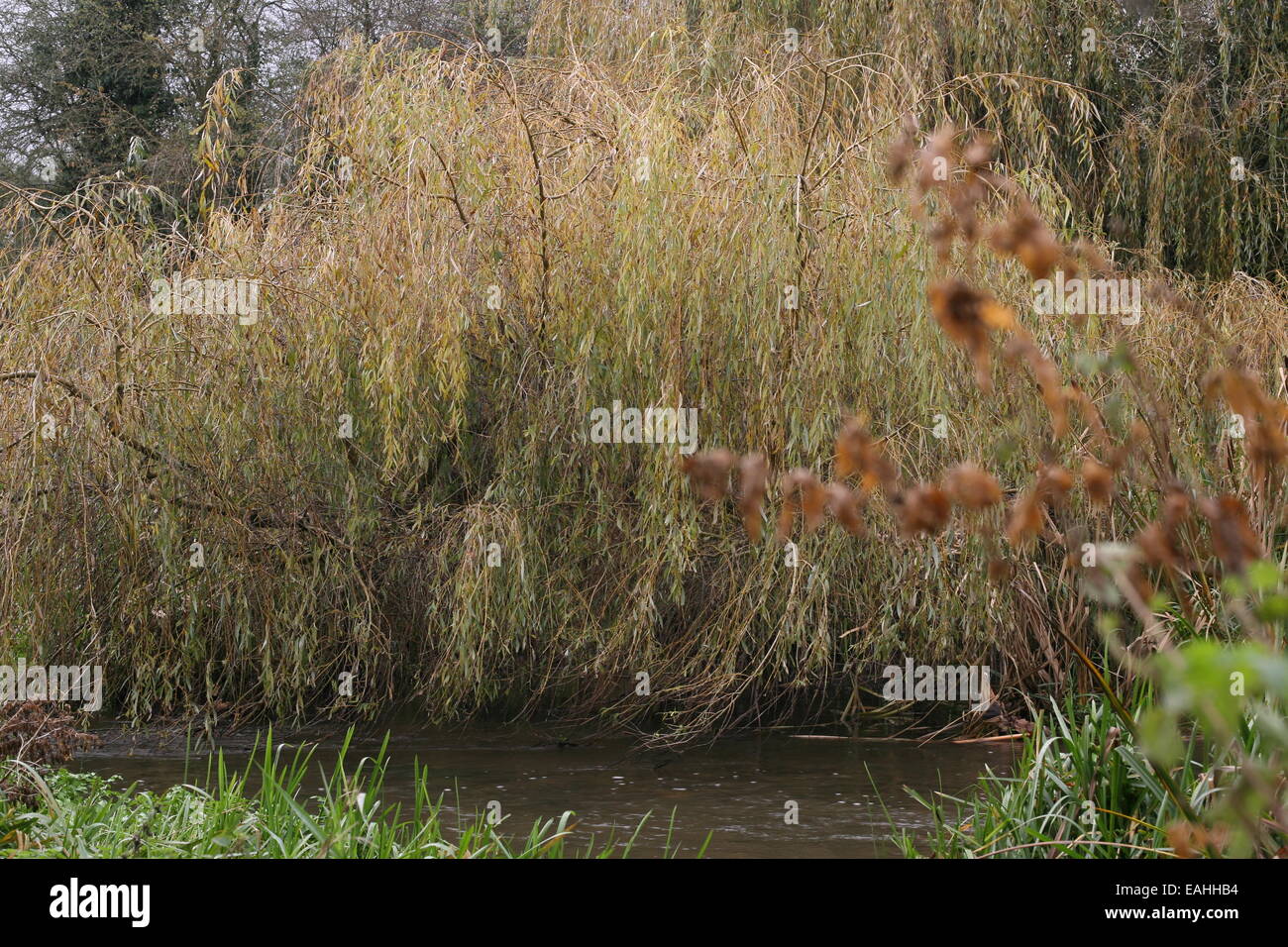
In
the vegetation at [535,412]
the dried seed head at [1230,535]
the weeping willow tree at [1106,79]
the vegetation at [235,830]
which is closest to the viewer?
the dried seed head at [1230,535]

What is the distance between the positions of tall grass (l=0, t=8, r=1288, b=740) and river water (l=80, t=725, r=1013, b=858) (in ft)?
0.82

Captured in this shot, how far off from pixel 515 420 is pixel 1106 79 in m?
5.77

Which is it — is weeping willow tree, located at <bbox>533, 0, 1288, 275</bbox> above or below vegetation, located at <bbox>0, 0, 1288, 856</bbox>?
above

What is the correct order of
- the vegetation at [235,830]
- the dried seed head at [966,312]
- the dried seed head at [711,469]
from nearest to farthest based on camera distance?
the dried seed head at [966,312]
the dried seed head at [711,469]
the vegetation at [235,830]

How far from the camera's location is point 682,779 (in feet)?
21.9

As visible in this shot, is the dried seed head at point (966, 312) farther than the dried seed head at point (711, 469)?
No

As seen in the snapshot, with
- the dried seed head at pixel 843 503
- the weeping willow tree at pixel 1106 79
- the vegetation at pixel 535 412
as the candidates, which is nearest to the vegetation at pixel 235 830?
the dried seed head at pixel 843 503

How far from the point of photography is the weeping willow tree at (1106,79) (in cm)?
919

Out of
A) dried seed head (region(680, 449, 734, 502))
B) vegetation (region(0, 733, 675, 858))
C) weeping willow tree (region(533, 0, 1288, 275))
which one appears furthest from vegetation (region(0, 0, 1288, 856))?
dried seed head (region(680, 449, 734, 502))

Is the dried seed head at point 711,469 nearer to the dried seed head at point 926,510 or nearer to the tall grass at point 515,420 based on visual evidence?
the dried seed head at point 926,510

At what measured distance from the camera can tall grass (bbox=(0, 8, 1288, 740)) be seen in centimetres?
668

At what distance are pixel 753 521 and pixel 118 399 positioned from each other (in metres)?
6.18

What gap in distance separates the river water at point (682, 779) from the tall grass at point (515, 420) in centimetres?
25

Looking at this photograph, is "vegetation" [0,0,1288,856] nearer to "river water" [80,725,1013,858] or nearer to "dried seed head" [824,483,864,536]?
"river water" [80,725,1013,858]
